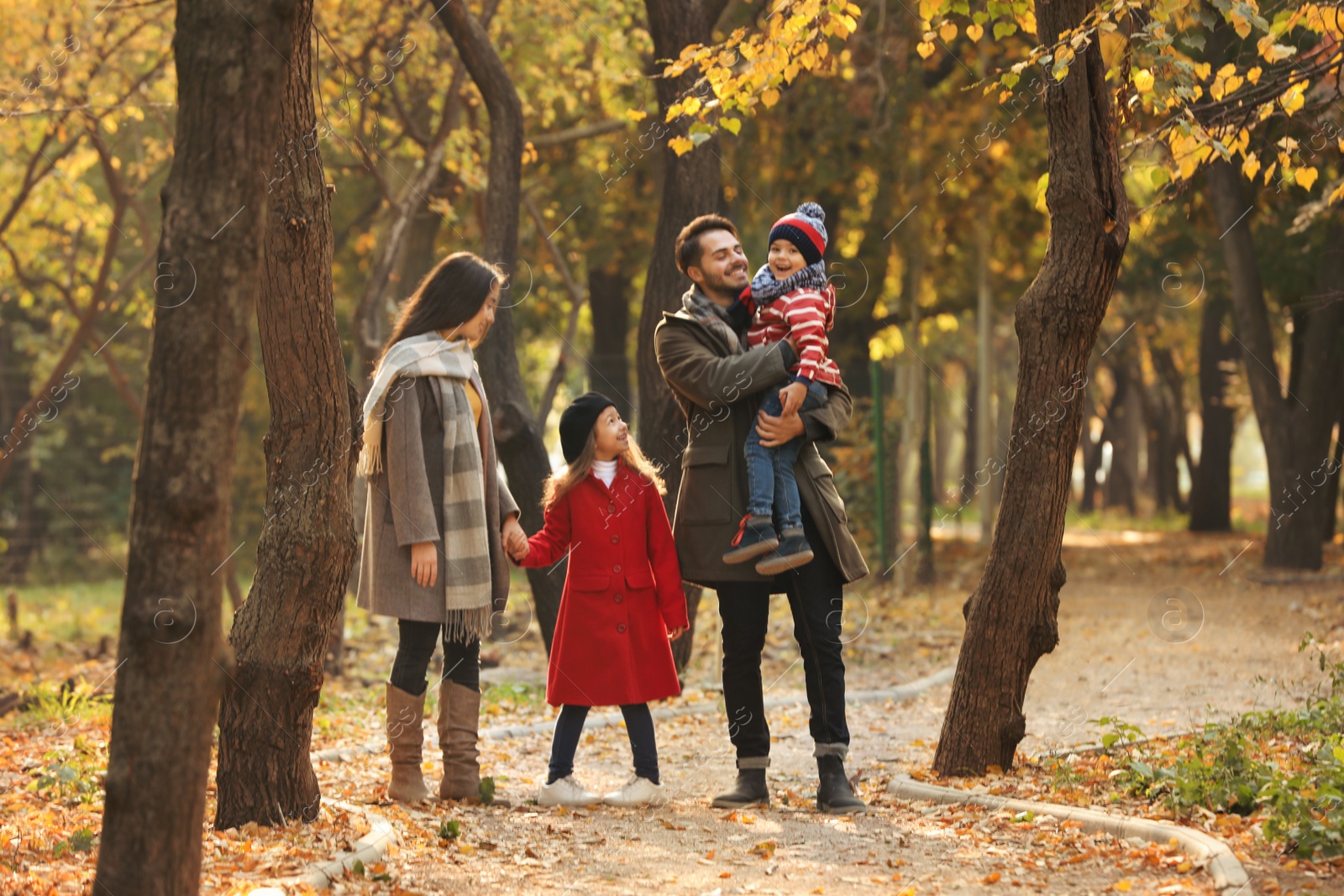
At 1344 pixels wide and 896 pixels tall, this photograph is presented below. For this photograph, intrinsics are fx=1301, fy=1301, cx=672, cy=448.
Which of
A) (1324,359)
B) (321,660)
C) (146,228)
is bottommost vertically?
(321,660)

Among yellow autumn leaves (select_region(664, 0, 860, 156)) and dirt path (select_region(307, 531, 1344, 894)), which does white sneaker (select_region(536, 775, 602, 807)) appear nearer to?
dirt path (select_region(307, 531, 1344, 894))

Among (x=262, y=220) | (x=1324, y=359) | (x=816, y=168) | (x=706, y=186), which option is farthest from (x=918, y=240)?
(x=262, y=220)

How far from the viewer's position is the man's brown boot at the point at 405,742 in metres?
4.86

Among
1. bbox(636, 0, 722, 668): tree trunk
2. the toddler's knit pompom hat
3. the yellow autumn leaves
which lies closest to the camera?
the toddler's knit pompom hat

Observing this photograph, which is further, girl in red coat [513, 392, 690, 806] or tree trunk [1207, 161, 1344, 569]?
tree trunk [1207, 161, 1344, 569]

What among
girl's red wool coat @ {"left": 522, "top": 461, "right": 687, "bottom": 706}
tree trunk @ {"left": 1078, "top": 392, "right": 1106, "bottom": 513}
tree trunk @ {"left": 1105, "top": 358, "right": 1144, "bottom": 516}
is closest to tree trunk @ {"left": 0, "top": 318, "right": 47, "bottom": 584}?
girl's red wool coat @ {"left": 522, "top": 461, "right": 687, "bottom": 706}

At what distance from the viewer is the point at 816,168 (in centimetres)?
1558

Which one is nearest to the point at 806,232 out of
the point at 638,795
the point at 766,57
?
the point at 766,57

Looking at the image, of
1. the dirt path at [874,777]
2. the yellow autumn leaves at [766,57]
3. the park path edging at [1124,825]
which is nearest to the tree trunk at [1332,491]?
the dirt path at [874,777]

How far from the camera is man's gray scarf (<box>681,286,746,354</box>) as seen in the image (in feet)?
16.6

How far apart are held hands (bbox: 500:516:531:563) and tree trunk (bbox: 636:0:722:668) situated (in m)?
2.50

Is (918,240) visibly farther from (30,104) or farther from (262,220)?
(262,220)

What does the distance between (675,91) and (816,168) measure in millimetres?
8267

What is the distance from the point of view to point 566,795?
5.04 m
